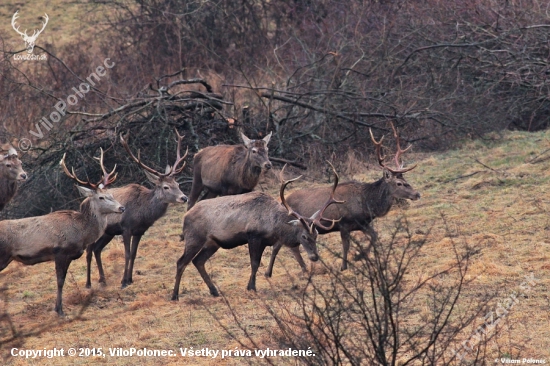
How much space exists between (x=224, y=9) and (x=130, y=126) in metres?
8.35

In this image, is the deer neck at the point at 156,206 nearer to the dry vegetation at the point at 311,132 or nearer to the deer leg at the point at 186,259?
the dry vegetation at the point at 311,132

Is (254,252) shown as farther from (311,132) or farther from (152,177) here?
(311,132)

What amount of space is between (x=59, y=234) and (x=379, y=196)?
167 inches

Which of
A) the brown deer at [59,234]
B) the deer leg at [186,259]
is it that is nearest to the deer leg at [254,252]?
the deer leg at [186,259]

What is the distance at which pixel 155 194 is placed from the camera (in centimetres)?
1220

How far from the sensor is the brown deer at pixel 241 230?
10867mm

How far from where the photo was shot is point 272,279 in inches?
460

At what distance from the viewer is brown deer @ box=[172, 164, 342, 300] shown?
35.7ft

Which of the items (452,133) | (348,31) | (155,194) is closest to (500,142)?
(452,133)

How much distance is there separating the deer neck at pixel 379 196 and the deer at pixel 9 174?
5.27 meters

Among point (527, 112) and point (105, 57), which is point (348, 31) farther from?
point (105, 57)

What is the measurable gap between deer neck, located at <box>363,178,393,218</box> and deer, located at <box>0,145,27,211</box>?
17.3ft

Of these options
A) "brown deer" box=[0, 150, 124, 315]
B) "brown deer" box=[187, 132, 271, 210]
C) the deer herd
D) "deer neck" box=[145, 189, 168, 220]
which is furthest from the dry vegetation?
"brown deer" box=[187, 132, 271, 210]

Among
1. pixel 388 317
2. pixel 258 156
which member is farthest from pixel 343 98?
pixel 388 317
